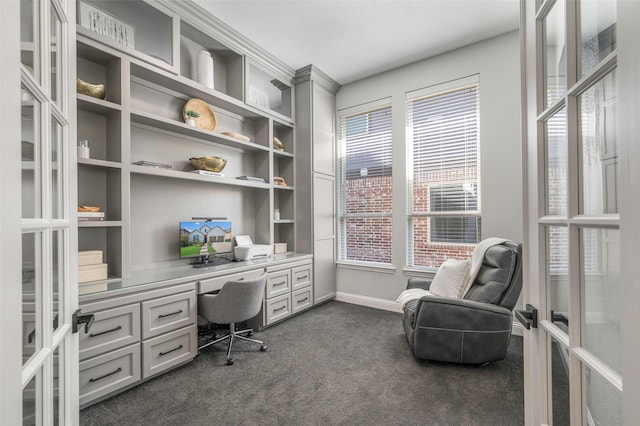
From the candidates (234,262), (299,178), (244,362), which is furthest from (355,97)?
(244,362)

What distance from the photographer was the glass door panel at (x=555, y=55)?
792 millimetres

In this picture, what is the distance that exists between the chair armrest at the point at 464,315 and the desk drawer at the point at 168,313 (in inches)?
74.8

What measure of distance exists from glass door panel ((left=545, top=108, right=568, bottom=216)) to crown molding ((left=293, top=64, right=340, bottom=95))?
11.0 feet

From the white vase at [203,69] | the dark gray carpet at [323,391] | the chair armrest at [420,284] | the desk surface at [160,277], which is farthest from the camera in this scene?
the chair armrest at [420,284]

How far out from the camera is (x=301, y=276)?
3.59 meters

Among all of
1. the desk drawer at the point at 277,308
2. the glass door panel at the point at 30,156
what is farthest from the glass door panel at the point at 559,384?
the desk drawer at the point at 277,308

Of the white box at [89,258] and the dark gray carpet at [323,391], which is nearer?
the dark gray carpet at [323,391]

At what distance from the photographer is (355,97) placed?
415cm

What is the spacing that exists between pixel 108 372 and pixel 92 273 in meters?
0.68

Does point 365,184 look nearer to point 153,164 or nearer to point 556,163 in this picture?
point 153,164

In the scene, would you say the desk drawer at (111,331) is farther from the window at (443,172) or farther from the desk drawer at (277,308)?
the window at (443,172)

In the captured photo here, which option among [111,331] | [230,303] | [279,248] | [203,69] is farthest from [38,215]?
[279,248]

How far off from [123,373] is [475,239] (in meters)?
3.46

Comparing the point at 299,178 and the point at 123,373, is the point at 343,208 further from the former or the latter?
the point at 123,373
